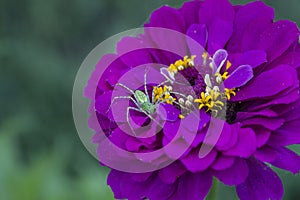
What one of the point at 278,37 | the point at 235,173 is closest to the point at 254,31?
the point at 278,37

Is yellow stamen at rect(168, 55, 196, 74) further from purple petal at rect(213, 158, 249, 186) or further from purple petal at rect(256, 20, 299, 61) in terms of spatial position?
purple petal at rect(213, 158, 249, 186)

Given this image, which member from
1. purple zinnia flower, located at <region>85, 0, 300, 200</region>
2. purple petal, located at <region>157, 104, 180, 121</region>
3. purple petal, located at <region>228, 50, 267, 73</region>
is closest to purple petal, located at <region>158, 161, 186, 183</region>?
purple zinnia flower, located at <region>85, 0, 300, 200</region>

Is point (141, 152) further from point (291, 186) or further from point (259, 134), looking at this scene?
point (291, 186)

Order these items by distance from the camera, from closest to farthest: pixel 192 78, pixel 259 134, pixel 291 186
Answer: pixel 259 134
pixel 192 78
pixel 291 186

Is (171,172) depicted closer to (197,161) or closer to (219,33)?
(197,161)

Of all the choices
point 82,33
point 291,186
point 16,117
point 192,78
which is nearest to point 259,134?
point 192,78
